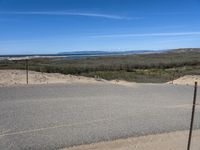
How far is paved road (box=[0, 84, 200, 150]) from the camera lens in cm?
1084

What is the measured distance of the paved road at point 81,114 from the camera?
10.8 metres

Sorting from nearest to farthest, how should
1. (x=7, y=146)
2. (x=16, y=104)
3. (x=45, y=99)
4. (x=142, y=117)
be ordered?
(x=7, y=146) < (x=142, y=117) < (x=16, y=104) < (x=45, y=99)

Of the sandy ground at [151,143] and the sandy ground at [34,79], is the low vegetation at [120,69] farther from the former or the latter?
the sandy ground at [151,143]

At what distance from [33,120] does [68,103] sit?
140 inches

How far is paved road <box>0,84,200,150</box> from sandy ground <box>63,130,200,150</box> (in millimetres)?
423

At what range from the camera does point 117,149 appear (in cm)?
992

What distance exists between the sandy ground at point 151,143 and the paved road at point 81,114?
42 centimetres

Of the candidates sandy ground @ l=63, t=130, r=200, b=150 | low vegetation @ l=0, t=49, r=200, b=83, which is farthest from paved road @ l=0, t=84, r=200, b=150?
low vegetation @ l=0, t=49, r=200, b=83

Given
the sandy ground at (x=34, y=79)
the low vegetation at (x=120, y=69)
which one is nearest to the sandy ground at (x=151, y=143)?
the sandy ground at (x=34, y=79)

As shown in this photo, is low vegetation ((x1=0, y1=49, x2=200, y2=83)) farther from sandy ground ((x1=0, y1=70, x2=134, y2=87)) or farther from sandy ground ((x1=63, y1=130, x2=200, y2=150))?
sandy ground ((x1=63, y1=130, x2=200, y2=150))

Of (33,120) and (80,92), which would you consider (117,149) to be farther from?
(80,92)

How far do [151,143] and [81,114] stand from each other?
12.7 ft

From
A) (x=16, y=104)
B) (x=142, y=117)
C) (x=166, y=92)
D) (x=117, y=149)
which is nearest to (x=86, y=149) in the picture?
(x=117, y=149)

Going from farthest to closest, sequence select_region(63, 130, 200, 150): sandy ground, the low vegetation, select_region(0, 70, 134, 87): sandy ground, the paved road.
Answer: the low vegetation → select_region(0, 70, 134, 87): sandy ground → the paved road → select_region(63, 130, 200, 150): sandy ground
